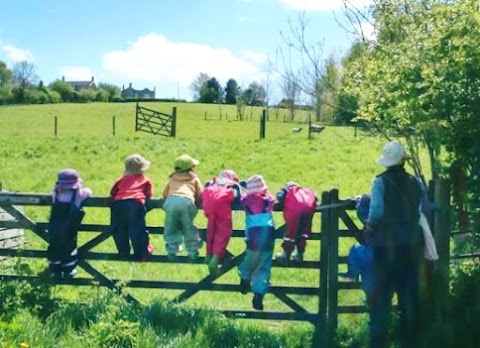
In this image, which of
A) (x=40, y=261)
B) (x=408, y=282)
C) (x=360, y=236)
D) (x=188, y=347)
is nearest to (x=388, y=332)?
(x=408, y=282)

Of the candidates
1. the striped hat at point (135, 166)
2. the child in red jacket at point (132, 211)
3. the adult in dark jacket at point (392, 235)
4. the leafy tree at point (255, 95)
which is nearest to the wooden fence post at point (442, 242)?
the adult in dark jacket at point (392, 235)

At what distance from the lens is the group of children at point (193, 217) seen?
244 inches

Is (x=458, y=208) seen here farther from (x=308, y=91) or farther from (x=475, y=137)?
(x=308, y=91)

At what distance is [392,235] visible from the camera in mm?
5723

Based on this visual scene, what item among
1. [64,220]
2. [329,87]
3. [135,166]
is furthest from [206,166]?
[64,220]

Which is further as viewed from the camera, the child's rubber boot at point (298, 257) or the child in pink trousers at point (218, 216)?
the child's rubber boot at point (298, 257)

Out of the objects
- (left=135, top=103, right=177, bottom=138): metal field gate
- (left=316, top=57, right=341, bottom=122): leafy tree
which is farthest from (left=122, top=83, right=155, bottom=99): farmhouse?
(left=316, top=57, right=341, bottom=122): leafy tree

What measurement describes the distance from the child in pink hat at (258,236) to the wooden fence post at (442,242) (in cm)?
161

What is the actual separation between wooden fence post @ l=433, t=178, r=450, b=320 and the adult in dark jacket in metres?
0.40

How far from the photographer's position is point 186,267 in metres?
9.22

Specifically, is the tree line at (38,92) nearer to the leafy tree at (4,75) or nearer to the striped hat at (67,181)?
the leafy tree at (4,75)

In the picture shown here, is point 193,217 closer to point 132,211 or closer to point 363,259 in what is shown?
point 132,211

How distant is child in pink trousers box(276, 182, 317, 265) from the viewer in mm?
6137

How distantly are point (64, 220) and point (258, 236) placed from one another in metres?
2.00
